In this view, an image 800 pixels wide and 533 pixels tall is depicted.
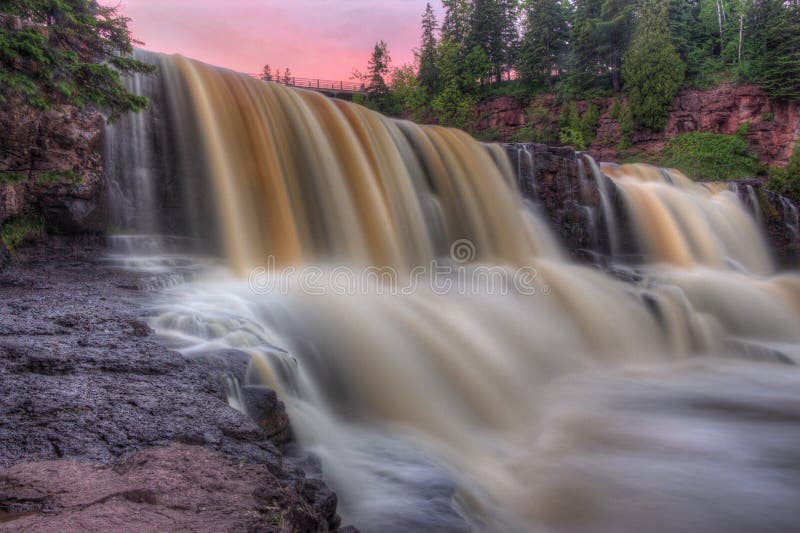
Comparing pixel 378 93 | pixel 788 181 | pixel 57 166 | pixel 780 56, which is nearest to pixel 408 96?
pixel 378 93

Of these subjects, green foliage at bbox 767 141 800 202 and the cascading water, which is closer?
the cascading water

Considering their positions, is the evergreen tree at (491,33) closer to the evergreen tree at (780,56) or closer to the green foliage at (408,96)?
the green foliage at (408,96)

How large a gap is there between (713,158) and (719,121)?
2939mm

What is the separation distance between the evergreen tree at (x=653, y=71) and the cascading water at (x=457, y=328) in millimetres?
16874

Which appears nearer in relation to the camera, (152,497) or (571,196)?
(152,497)

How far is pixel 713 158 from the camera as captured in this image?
26.1 meters

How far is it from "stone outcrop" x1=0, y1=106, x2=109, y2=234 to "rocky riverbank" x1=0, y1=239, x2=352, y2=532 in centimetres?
289

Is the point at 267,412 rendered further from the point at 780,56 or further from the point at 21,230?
the point at 780,56

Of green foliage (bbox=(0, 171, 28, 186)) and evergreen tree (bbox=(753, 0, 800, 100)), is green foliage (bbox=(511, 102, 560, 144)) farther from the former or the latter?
green foliage (bbox=(0, 171, 28, 186))

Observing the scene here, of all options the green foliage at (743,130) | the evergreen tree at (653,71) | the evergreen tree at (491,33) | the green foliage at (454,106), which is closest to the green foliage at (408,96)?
the green foliage at (454,106)

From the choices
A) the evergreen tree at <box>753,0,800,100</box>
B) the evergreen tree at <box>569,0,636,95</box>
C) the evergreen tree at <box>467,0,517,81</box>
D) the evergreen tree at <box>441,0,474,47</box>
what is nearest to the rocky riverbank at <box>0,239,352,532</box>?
the evergreen tree at <box>753,0,800,100</box>

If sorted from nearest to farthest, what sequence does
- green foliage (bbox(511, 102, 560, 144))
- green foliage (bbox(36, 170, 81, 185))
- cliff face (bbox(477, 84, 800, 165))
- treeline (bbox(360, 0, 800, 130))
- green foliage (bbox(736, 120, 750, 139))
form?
green foliage (bbox(36, 170, 81, 185)) < cliff face (bbox(477, 84, 800, 165)) < green foliage (bbox(736, 120, 750, 139)) < treeline (bbox(360, 0, 800, 130)) < green foliage (bbox(511, 102, 560, 144))

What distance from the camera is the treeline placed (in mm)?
28625

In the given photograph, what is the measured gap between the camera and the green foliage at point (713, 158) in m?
25.2
